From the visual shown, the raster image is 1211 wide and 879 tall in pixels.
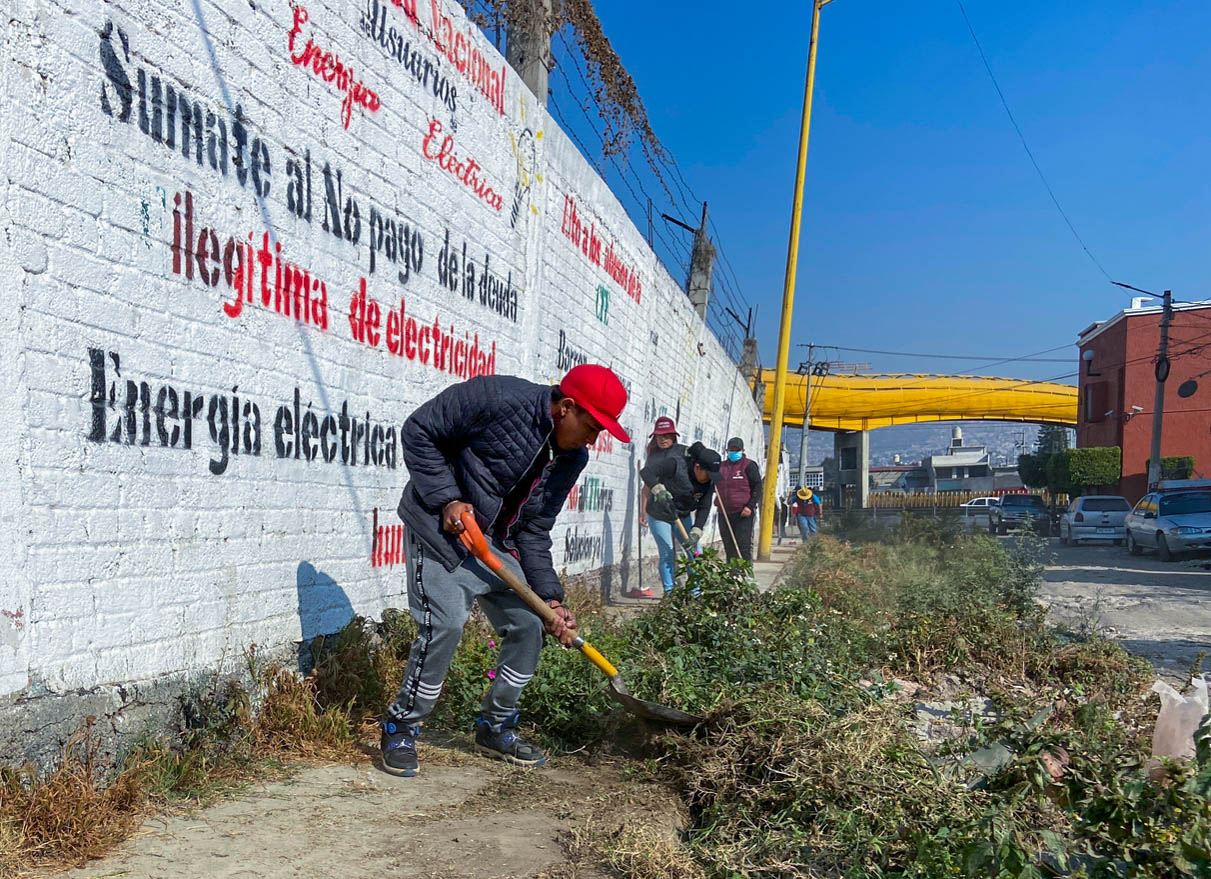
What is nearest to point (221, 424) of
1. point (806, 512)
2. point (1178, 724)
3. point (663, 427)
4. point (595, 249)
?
point (1178, 724)

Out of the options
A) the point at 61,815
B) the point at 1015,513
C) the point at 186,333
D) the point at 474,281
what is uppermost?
the point at 474,281

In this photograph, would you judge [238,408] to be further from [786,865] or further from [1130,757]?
[1130,757]

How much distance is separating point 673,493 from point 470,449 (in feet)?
19.5

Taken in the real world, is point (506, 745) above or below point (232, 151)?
below

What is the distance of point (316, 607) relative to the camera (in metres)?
4.62

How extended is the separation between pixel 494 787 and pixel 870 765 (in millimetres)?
1451

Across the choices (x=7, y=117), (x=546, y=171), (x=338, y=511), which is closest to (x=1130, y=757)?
(x=338, y=511)

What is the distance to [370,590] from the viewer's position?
5.14 metres

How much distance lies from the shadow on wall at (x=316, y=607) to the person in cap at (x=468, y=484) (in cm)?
73

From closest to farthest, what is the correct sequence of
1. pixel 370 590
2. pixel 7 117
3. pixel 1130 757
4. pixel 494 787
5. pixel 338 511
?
pixel 7 117, pixel 1130 757, pixel 494 787, pixel 338 511, pixel 370 590

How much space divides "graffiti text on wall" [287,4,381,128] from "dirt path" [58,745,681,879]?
3.05 meters

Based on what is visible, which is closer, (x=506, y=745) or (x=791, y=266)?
(x=506, y=745)

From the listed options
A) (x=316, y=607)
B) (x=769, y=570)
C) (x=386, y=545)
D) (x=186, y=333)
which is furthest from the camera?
(x=769, y=570)

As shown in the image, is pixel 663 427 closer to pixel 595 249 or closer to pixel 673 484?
pixel 673 484
